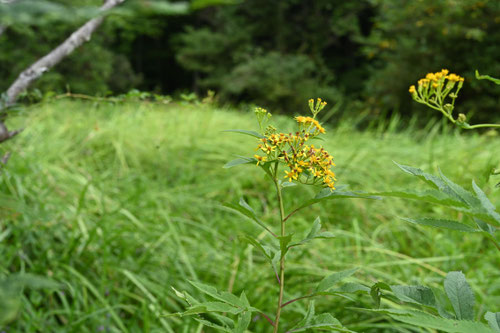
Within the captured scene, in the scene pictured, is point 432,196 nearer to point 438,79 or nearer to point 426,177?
point 426,177

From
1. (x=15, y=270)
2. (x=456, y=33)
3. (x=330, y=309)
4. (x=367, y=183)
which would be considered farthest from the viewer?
(x=456, y=33)

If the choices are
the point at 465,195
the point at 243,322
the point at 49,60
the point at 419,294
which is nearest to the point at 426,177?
the point at 465,195

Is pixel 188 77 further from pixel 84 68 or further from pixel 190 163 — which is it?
pixel 190 163

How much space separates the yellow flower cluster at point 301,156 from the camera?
537 millimetres

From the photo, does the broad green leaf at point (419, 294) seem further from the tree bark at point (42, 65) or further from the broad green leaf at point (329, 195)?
the tree bark at point (42, 65)

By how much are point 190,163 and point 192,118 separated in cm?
104

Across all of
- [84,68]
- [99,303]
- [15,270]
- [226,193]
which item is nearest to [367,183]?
[226,193]

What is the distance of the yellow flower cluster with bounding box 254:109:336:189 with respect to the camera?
1.76 ft

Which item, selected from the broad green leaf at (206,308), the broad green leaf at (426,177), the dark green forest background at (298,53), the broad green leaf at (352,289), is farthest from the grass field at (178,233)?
the dark green forest background at (298,53)

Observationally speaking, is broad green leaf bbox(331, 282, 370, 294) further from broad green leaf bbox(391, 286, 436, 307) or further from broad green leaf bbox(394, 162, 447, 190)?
broad green leaf bbox(394, 162, 447, 190)

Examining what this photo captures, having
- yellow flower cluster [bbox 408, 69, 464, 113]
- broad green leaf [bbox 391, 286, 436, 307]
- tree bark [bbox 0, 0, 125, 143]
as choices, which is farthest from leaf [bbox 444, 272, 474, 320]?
tree bark [bbox 0, 0, 125, 143]

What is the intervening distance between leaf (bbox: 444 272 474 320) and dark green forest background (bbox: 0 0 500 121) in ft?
15.0

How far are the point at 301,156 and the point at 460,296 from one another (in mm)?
248

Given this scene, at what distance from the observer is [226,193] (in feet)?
8.02
